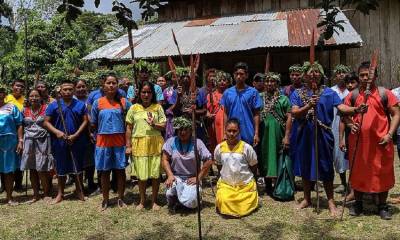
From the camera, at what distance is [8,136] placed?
597 centimetres

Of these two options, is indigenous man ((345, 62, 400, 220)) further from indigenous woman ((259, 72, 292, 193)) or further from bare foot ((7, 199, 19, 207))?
bare foot ((7, 199, 19, 207))

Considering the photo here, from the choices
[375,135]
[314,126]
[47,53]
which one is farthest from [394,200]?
[47,53]

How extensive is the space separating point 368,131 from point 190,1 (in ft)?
39.3

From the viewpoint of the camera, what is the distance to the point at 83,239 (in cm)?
452

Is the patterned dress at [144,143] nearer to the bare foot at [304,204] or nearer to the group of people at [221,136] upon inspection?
the group of people at [221,136]

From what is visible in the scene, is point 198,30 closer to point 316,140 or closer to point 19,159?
point 19,159

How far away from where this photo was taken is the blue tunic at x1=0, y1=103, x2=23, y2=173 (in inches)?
233

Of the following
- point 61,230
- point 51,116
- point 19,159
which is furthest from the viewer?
point 19,159

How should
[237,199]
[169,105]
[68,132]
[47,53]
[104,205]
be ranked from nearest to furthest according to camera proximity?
[237,199] → [104,205] → [68,132] → [169,105] → [47,53]

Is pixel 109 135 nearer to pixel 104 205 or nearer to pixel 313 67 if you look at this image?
pixel 104 205

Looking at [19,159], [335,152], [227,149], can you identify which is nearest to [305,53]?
[335,152]

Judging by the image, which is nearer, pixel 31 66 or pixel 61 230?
pixel 61 230

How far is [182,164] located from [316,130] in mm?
1688

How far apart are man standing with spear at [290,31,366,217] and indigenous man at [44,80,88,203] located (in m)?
3.00
